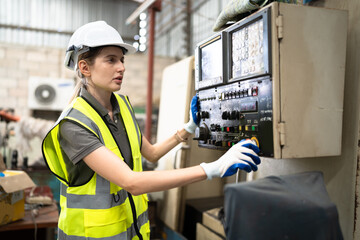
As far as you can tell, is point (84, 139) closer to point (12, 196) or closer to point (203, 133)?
point (203, 133)

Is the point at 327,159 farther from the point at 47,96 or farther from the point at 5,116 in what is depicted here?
the point at 47,96

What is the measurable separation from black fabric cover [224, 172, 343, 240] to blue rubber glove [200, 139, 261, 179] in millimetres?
262

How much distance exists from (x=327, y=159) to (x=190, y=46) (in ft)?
15.3

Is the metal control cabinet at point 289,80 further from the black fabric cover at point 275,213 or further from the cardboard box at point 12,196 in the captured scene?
the cardboard box at point 12,196

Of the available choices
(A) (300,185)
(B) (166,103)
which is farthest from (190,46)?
(A) (300,185)

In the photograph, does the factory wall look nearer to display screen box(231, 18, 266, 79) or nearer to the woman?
the woman

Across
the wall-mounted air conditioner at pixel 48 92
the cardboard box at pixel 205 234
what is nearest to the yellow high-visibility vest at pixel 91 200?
the cardboard box at pixel 205 234

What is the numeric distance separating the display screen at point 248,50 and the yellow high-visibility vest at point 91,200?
590 millimetres

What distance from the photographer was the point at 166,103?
9.51 feet

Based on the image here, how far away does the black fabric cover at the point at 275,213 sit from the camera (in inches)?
27.3

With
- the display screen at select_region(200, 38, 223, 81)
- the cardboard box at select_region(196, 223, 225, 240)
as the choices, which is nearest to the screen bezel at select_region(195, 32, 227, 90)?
the display screen at select_region(200, 38, 223, 81)

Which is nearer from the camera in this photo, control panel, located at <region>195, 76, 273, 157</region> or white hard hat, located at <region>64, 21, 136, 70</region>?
control panel, located at <region>195, 76, 273, 157</region>

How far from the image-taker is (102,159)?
1091 mm

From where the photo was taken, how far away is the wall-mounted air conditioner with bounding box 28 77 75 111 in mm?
5102
